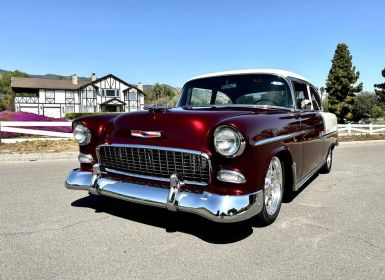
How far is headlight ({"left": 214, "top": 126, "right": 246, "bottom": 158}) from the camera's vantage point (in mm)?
2998

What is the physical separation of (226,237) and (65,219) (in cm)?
174

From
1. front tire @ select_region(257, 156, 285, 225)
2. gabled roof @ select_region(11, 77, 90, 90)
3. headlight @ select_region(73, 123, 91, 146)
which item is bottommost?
front tire @ select_region(257, 156, 285, 225)

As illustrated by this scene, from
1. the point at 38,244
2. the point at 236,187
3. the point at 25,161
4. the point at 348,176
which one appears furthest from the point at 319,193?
the point at 25,161

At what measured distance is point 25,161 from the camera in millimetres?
8555

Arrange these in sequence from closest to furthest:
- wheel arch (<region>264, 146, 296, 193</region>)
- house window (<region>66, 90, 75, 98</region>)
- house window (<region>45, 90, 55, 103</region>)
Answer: wheel arch (<region>264, 146, 296, 193</region>) < house window (<region>45, 90, 55, 103</region>) < house window (<region>66, 90, 75, 98</region>)

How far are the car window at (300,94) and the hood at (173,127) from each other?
3.94 ft

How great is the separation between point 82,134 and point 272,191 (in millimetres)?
2179

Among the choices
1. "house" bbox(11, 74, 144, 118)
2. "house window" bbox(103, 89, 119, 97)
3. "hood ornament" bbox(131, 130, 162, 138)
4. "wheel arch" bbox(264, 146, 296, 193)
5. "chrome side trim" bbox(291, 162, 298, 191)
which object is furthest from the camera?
"house window" bbox(103, 89, 119, 97)

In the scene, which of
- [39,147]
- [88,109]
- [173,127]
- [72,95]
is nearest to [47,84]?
[72,95]

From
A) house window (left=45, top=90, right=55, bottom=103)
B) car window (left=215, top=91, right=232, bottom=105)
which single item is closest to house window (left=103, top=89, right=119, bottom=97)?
house window (left=45, top=90, right=55, bottom=103)

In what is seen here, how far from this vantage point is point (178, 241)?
322cm

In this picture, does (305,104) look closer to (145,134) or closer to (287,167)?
(287,167)

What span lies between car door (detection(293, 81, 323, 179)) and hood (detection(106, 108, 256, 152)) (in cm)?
117

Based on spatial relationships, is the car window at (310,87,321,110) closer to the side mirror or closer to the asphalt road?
the side mirror
